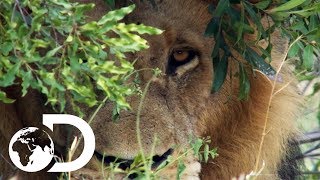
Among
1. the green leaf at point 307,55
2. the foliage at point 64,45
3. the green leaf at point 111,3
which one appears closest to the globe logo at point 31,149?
the green leaf at point 111,3

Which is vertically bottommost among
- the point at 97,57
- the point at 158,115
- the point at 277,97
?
the point at 277,97

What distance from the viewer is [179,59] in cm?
536

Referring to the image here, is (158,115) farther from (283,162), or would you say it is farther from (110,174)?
(283,162)

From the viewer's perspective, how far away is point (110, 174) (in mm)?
4324

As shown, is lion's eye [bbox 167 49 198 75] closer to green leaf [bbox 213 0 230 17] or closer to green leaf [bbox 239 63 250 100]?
green leaf [bbox 239 63 250 100]

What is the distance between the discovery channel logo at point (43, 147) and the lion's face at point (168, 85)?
0.14 meters

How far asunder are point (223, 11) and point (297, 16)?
1.39 feet

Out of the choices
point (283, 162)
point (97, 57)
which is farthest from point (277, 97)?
point (97, 57)

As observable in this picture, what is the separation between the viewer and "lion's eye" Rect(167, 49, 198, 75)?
17.5 feet

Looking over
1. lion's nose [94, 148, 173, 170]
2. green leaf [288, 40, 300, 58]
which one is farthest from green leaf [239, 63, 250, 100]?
lion's nose [94, 148, 173, 170]

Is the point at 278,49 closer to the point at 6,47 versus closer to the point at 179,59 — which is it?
the point at 179,59

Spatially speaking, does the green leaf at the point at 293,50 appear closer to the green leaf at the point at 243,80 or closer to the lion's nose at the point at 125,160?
the green leaf at the point at 243,80

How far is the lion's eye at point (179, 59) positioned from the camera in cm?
532

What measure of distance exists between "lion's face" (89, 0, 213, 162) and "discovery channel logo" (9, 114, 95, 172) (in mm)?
140
